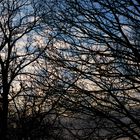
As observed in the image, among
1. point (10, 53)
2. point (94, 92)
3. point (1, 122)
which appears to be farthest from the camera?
point (10, 53)

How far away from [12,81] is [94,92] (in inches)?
493

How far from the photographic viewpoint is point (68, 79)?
9.36 m

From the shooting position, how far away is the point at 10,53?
71.6ft

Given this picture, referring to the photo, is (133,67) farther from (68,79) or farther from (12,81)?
(12,81)

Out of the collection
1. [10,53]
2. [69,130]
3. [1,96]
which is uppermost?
[10,53]

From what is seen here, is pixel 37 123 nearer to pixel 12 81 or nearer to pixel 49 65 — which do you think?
pixel 12 81

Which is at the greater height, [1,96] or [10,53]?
[10,53]

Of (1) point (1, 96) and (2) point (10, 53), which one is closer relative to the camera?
(1) point (1, 96)

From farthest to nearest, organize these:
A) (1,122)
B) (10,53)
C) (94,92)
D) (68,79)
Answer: (10,53), (1,122), (68,79), (94,92)

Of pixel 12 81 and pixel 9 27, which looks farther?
pixel 9 27

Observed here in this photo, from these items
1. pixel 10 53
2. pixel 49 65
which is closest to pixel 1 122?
pixel 10 53

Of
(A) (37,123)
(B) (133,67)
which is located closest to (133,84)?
(B) (133,67)

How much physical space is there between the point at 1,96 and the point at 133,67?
40.2 ft

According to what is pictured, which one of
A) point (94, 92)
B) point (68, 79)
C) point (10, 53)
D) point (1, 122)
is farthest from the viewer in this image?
point (10, 53)
